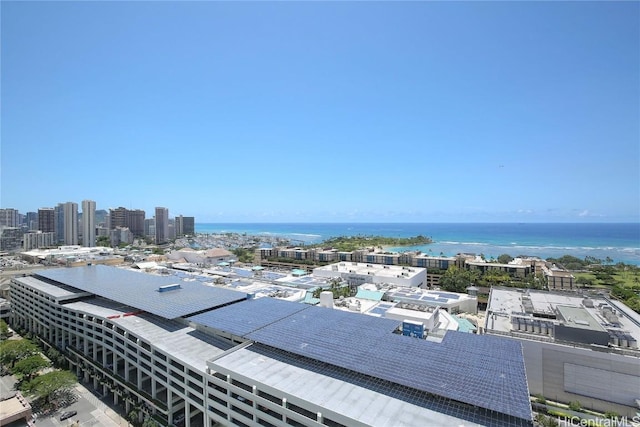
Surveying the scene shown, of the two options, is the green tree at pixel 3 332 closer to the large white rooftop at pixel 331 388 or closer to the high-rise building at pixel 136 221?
the large white rooftop at pixel 331 388

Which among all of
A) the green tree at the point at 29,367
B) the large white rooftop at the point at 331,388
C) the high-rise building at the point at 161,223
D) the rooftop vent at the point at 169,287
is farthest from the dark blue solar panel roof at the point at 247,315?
the high-rise building at the point at 161,223

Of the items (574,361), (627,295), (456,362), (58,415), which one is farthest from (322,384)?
(627,295)

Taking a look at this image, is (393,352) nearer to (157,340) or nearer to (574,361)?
(574,361)

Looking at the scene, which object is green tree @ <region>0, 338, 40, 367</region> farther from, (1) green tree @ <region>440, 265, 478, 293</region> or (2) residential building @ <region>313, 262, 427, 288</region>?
(1) green tree @ <region>440, 265, 478, 293</region>

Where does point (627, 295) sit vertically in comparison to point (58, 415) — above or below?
above

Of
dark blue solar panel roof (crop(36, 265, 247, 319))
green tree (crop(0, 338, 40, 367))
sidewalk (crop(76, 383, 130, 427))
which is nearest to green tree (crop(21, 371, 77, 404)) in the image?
sidewalk (crop(76, 383, 130, 427))

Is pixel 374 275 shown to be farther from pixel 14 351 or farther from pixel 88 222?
pixel 88 222

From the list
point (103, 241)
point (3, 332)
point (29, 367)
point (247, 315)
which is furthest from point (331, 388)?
point (103, 241)
